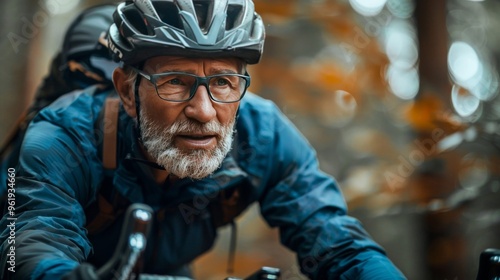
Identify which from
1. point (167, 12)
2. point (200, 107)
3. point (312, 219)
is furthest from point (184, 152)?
point (312, 219)

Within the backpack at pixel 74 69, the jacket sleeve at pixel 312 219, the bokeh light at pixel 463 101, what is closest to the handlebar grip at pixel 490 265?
the jacket sleeve at pixel 312 219

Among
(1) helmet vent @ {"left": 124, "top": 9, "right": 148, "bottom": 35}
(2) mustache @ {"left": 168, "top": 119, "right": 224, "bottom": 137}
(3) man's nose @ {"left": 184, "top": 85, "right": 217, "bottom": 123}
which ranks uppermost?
(1) helmet vent @ {"left": 124, "top": 9, "right": 148, "bottom": 35}

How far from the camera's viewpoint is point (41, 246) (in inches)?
93.9

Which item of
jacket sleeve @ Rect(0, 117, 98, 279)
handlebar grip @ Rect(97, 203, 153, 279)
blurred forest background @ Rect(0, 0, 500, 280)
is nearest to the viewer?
handlebar grip @ Rect(97, 203, 153, 279)

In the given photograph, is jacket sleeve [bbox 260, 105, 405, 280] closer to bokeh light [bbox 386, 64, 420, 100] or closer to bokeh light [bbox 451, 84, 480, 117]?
bokeh light [bbox 451, 84, 480, 117]

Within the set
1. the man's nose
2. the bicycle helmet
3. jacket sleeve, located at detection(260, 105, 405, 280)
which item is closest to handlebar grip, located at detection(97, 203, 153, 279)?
the man's nose

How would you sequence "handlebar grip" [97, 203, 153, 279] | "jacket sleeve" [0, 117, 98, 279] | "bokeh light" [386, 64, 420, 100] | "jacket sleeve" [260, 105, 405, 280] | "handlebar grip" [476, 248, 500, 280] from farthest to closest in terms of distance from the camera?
"bokeh light" [386, 64, 420, 100], "jacket sleeve" [260, 105, 405, 280], "handlebar grip" [476, 248, 500, 280], "jacket sleeve" [0, 117, 98, 279], "handlebar grip" [97, 203, 153, 279]

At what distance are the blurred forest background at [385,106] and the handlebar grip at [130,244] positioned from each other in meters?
3.37

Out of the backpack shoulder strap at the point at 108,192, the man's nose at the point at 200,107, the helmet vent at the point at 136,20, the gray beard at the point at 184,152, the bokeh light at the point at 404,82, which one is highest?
the helmet vent at the point at 136,20

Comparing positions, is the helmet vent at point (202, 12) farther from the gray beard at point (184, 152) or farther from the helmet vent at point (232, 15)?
the gray beard at point (184, 152)

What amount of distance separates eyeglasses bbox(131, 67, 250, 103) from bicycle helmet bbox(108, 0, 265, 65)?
0.31 feet

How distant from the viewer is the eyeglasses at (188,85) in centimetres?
286

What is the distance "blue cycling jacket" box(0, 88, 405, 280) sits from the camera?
2.71 meters

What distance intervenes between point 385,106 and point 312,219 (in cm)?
476
